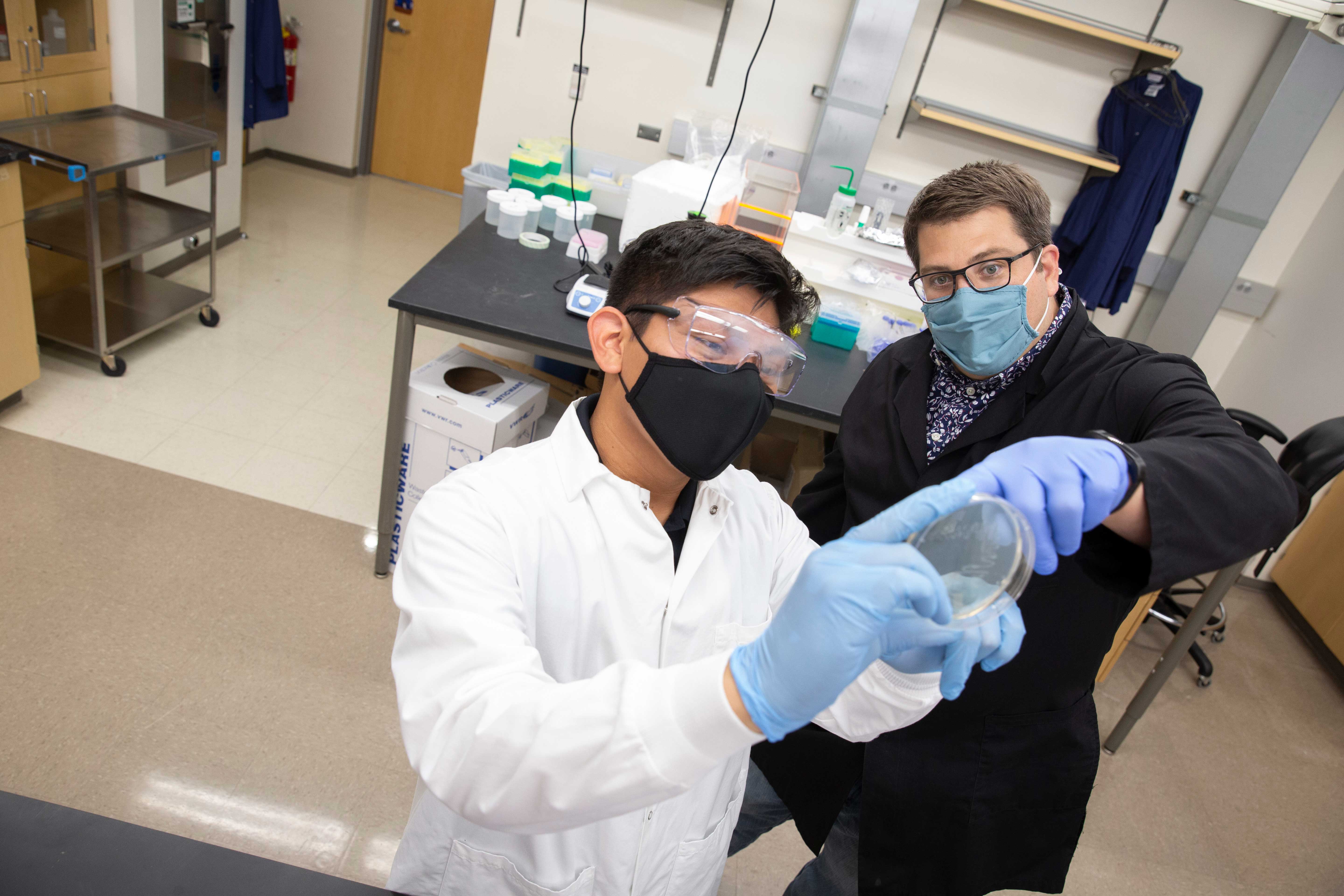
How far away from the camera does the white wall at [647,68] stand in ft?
12.0

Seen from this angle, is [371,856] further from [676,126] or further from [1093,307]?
[1093,307]

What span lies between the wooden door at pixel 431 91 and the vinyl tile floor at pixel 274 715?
13.0 ft

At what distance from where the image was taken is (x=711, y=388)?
1.09 m

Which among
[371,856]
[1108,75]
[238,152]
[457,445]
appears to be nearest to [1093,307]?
[1108,75]

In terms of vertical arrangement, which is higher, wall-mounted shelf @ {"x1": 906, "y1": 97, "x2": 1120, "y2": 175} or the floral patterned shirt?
wall-mounted shelf @ {"x1": 906, "y1": 97, "x2": 1120, "y2": 175}

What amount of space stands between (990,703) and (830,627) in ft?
2.78

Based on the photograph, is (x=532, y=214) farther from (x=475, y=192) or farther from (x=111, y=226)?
(x=111, y=226)

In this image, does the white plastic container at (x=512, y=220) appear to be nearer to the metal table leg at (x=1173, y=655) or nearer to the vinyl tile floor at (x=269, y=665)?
the vinyl tile floor at (x=269, y=665)

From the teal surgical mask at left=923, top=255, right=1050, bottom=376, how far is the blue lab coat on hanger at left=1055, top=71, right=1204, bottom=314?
2368mm

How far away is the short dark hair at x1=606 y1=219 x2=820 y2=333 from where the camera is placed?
1057mm

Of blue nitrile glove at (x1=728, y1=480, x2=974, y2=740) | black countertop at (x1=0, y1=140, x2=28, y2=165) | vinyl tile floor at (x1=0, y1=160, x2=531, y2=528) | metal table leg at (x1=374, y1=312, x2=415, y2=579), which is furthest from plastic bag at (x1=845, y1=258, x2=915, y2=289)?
black countertop at (x1=0, y1=140, x2=28, y2=165)

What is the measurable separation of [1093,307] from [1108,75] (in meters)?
1.02

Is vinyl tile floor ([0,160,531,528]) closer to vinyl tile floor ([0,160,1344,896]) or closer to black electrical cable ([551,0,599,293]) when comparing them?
vinyl tile floor ([0,160,1344,896])

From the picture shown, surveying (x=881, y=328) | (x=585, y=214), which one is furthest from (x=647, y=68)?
(x=881, y=328)
